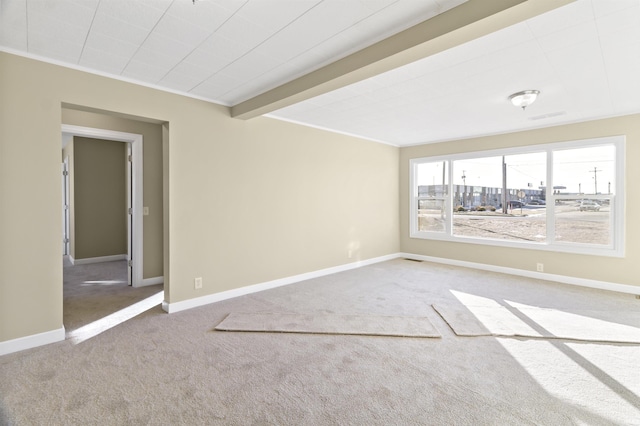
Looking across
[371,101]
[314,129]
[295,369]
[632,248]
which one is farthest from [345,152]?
[632,248]

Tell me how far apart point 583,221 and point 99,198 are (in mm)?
8629

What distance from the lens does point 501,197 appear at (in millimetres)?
5746

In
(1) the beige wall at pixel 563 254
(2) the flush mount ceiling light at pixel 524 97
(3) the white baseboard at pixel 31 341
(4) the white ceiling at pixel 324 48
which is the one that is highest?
(4) the white ceiling at pixel 324 48

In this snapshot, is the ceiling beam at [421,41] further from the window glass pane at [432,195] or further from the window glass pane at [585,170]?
the window glass pane at [432,195]

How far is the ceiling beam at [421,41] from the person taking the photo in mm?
1739

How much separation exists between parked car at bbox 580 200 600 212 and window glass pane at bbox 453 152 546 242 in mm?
485

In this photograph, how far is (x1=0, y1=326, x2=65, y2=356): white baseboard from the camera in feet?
8.36

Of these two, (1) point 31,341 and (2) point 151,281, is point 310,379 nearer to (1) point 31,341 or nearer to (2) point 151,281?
(1) point 31,341

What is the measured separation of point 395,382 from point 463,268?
4.13 meters

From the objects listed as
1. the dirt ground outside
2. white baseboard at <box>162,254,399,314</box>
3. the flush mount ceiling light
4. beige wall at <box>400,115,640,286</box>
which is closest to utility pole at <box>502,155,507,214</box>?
the dirt ground outside

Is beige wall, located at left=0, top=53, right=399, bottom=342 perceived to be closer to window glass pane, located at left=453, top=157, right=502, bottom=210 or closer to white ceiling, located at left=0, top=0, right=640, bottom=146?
white ceiling, located at left=0, top=0, right=640, bottom=146

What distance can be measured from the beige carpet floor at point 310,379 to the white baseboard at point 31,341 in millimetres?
78

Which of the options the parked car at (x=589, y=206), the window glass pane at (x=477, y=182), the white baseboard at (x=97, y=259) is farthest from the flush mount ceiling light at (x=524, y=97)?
the white baseboard at (x=97, y=259)

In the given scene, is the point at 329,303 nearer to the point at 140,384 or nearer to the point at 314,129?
the point at 140,384
